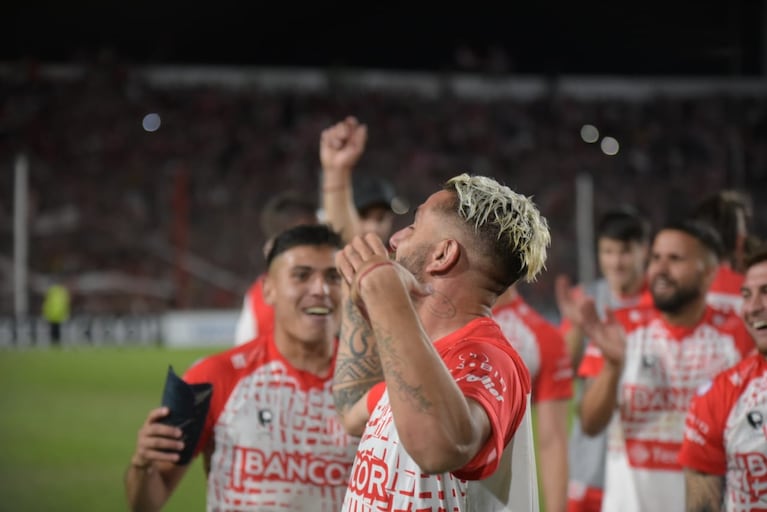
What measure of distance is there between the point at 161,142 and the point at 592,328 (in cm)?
2597

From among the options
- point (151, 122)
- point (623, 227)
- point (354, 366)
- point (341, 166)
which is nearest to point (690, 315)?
point (623, 227)

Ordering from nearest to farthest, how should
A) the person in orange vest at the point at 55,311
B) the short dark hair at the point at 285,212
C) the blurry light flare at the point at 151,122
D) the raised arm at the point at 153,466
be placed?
1. the raised arm at the point at 153,466
2. the short dark hair at the point at 285,212
3. the person in orange vest at the point at 55,311
4. the blurry light flare at the point at 151,122

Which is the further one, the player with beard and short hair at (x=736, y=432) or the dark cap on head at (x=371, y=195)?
the dark cap on head at (x=371, y=195)

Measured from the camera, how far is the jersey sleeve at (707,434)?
3826 millimetres

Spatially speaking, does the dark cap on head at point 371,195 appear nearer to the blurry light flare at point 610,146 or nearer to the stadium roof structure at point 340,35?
the stadium roof structure at point 340,35

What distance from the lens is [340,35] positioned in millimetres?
36969

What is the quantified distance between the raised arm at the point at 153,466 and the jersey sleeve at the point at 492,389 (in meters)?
1.36

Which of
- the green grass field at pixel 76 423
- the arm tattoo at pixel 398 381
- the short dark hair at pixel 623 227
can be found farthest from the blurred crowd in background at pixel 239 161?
the arm tattoo at pixel 398 381

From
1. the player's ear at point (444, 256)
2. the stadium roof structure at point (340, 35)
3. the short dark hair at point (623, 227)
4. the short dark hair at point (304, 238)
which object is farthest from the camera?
the stadium roof structure at point (340, 35)

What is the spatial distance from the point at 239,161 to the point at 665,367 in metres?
24.9

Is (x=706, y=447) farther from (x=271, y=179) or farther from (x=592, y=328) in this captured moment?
(x=271, y=179)

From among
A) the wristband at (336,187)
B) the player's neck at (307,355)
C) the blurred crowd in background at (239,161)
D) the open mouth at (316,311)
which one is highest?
the blurred crowd in background at (239,161)

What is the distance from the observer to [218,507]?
3.92 meters

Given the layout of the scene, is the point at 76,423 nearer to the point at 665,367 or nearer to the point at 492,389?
the point at 665,367
